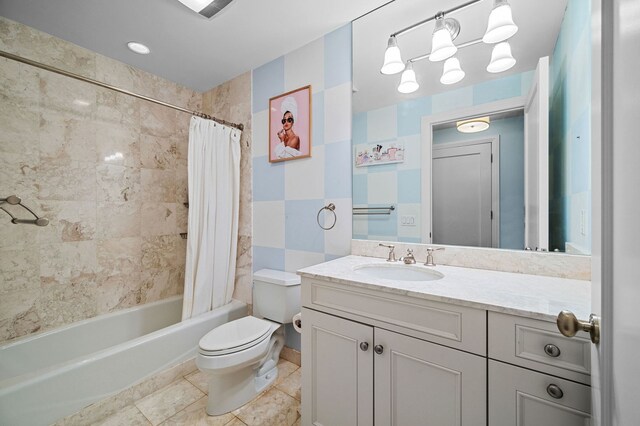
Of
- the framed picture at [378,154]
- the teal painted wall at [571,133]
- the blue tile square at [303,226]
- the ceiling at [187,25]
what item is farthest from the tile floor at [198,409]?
the ceiling at [187,25]

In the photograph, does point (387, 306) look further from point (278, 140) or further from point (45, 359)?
point (45, 359)

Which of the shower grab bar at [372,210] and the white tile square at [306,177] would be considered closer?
the shower grab bar at [372,210]

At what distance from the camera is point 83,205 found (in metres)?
1.84

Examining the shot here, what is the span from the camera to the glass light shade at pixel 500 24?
112cm

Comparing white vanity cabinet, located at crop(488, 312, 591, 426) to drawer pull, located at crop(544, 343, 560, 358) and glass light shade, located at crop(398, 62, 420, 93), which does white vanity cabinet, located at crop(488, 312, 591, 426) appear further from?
glass light shade, located at crop(398, 62, 420, 93)

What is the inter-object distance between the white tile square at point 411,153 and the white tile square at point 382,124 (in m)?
0.08

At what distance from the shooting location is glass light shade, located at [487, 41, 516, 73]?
1179 millimetres

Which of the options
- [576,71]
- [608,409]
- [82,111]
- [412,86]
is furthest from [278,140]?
[608,409]

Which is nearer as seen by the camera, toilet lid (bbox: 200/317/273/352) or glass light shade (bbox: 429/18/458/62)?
glass light shade (bbox: 429/18/458/62)

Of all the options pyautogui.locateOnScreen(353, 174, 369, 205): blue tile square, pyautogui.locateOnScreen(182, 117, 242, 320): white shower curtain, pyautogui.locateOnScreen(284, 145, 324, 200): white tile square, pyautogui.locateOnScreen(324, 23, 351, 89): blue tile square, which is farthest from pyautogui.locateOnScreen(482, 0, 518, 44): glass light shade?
pyautogui.locateOnScreen(182, 117, 242, 320): white shower curtain

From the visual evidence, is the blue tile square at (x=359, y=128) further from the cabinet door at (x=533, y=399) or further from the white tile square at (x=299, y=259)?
the cabinet door at (x=533, y=399)

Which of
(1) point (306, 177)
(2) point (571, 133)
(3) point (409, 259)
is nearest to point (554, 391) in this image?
(3) point (409, 259)

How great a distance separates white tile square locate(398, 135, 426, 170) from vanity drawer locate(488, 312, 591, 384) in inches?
35.6

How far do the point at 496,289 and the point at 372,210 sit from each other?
31.9 inches
